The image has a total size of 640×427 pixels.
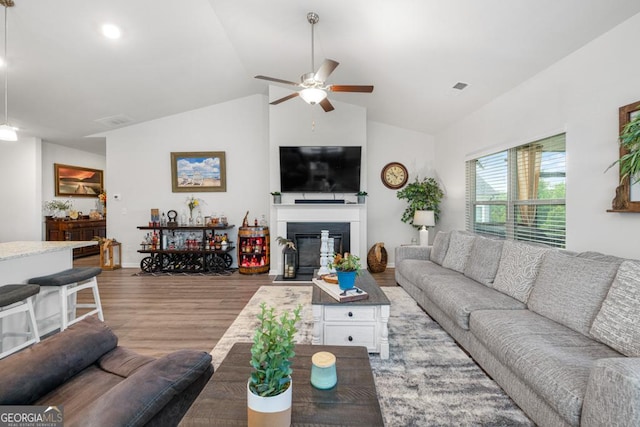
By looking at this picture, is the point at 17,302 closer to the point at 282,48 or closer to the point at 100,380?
the point at 100,380

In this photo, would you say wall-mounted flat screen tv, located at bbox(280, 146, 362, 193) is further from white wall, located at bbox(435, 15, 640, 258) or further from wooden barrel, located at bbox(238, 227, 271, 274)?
white wall, located at bbox(435, 15, 640, 258)

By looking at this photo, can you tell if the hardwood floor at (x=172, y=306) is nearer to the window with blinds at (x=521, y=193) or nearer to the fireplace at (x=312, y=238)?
the fireplace at (x=312, y=238)

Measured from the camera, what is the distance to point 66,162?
278 inches

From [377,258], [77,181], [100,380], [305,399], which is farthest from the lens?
[77,181]

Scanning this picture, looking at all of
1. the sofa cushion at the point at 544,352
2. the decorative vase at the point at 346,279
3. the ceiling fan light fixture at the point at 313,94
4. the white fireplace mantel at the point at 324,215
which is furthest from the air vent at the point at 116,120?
the sofa cushion at the point at 544,352

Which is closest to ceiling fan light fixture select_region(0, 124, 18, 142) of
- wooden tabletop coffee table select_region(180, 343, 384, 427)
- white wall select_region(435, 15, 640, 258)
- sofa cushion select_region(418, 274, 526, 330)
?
wooden tabletop coffee table select_region(180, 343, 384, 427)

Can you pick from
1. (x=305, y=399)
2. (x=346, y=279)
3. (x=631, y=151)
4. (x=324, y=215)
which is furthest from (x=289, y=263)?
(x=631, y=151)

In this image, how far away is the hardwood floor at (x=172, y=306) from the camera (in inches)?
108

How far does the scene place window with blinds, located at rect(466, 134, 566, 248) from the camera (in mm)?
2930

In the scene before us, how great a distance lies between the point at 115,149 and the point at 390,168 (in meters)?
5.57

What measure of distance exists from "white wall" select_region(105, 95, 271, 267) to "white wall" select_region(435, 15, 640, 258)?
14.4 feet

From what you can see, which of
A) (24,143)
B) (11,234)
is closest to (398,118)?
(24,143)

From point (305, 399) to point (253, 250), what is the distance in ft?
14.5

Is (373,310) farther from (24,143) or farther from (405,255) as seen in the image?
(24,143)
